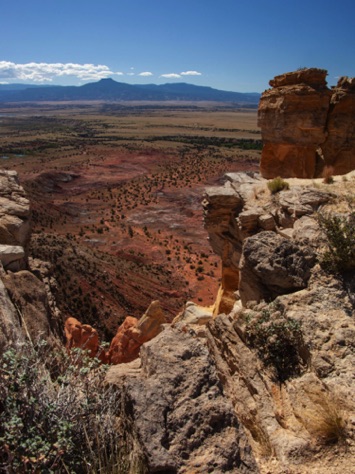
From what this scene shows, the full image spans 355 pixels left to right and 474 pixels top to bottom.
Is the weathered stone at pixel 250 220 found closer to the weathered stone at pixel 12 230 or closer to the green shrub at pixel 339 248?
the green shrub at pixel 339 248

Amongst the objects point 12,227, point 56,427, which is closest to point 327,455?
point 56,427

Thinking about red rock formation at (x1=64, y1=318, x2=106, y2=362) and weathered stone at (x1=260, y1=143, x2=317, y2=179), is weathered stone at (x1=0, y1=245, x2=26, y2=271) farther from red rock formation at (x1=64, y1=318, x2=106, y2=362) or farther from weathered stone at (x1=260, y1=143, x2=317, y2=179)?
weathered stone at (x1=260, y1=143, x2=317, y2=179)

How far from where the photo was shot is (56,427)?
3.57m

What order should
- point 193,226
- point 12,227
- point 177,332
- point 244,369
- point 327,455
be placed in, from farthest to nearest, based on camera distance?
point 193,226, point 12,227, point 244,369, point 177,332, point 327,455

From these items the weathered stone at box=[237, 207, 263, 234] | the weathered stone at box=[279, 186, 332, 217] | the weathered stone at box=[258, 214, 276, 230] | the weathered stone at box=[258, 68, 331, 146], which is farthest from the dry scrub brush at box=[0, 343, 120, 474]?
the weathered stone at box=[258, 68, 331, 146]

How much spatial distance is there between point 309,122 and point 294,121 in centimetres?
63

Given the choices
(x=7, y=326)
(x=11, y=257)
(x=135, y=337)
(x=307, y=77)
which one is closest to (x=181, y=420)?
(x=7, y=326)

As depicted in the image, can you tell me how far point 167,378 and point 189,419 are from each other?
55 centimetres

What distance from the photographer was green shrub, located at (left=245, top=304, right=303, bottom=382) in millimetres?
5656

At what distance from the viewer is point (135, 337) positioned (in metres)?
12.6

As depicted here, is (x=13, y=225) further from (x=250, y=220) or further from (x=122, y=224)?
(x=122, y=224)

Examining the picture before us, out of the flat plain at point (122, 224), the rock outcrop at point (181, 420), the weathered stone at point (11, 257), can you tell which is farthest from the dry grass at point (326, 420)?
the flat plain at point (122, 224)

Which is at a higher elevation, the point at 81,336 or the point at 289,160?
the point at 289,160

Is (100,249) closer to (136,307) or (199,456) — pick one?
(136,307)
